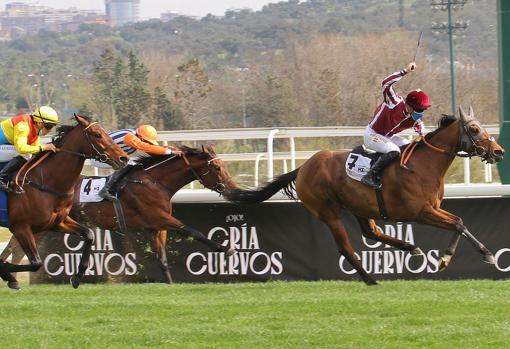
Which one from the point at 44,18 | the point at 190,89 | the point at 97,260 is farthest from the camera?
the point at 44,18

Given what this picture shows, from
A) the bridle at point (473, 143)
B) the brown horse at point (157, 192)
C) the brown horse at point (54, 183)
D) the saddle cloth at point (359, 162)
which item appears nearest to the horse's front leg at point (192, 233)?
the brown horse at point (157, 192)

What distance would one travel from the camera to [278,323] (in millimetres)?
7320

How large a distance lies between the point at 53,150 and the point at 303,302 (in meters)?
2.69

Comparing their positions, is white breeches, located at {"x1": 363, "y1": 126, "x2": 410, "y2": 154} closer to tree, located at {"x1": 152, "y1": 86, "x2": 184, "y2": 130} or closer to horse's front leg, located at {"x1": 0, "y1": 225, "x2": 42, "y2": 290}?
horse's front leg, located at {"x1": 0, "y1": 225, "x2": 42, "y2": 290}

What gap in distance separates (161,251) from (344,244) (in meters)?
1.87

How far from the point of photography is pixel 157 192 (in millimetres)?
10625

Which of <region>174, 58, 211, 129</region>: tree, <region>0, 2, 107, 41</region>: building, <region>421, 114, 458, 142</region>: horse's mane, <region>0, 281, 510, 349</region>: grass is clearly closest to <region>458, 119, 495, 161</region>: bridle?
<region>421, 114, 458, 142</region>: horse's mane

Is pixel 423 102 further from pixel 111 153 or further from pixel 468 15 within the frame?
pixel 468 15

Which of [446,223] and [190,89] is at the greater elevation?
[446,223]

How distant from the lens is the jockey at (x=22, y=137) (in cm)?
925

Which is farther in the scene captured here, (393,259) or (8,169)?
(393,259)

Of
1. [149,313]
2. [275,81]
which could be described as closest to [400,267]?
[149,313]

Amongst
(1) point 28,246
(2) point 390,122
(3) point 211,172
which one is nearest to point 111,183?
(3) point 211,172

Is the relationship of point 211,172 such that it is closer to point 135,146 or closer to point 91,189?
point 135,146
